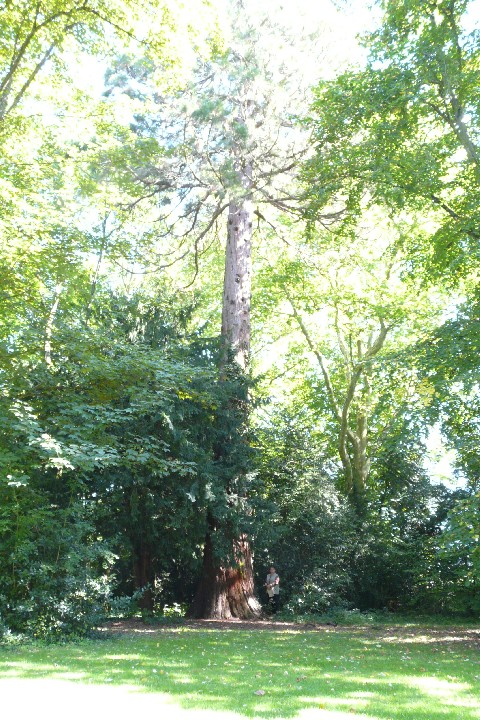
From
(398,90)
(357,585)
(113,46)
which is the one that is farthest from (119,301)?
(357,585)

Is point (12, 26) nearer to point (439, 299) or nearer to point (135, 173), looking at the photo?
point (135, 173)

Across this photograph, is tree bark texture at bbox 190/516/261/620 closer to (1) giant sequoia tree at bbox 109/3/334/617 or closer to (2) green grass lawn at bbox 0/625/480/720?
(1) giant sequoia tree at bbox 109/3/334/617

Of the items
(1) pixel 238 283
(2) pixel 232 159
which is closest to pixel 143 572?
(1) pixel 238 283

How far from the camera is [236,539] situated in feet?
49.0

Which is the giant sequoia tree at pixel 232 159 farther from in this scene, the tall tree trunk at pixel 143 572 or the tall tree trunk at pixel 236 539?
the tall tree trunk at pixel 143 572

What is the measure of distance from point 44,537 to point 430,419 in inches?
270

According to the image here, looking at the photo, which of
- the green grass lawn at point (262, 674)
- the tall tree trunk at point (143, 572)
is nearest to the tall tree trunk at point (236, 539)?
the tall tree trunk at point (143, 572)

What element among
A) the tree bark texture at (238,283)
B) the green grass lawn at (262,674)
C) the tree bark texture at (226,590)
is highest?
the tree bark texture at (238,283)

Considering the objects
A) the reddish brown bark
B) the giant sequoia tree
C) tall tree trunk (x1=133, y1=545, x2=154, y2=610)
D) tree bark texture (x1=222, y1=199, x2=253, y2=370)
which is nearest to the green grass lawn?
the reddish brown bark

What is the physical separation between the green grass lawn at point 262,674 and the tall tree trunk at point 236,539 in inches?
118

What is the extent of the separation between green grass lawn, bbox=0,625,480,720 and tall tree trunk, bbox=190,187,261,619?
2.99m

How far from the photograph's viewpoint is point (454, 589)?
1838cm

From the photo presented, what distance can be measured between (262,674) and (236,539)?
24.3 feet

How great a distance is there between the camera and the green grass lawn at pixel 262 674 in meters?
5.63
